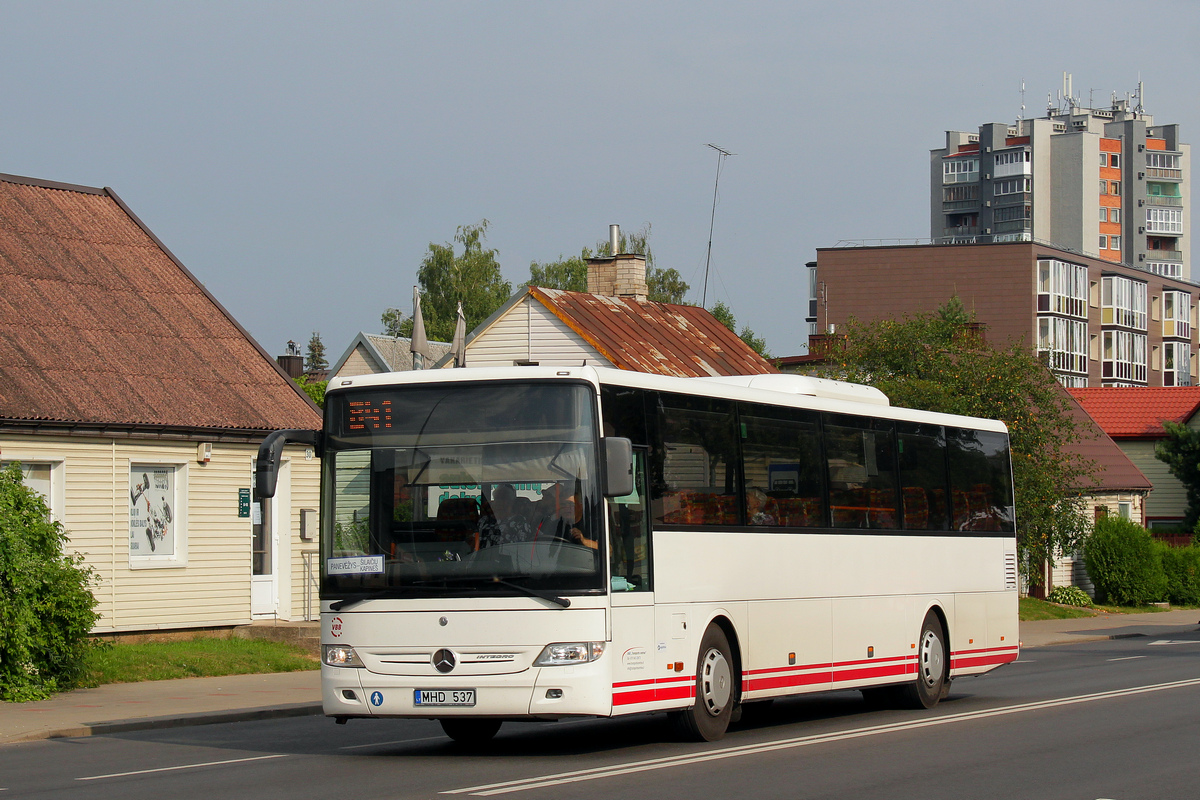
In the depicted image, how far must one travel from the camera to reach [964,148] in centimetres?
14012

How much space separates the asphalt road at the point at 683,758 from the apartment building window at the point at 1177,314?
93.1 m

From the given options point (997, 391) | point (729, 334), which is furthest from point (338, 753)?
point (729, 334)

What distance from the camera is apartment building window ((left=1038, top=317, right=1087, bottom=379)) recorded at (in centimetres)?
9025

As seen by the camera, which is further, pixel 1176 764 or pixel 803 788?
pixel 1176 764

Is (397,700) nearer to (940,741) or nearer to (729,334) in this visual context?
(940,741)

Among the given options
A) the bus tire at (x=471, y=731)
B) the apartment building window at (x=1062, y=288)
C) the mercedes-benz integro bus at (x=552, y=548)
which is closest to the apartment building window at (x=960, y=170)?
the apartment building window at (x=1062, y=288)

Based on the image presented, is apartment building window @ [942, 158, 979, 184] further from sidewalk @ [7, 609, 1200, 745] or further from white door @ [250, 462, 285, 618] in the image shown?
sidewalk @ [7, 609, 1200, 745]

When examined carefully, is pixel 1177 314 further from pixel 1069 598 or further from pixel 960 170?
pixel 1069 598

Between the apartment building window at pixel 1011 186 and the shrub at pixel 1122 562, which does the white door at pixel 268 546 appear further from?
the apartment building window at pixel 1011 186

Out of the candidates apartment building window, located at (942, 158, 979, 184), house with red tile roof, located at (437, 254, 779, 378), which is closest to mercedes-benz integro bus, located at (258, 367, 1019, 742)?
house with red tile roof, located at (437, 254, 779, 378)

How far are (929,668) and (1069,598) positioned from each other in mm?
27936

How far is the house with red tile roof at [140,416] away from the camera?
851 inches

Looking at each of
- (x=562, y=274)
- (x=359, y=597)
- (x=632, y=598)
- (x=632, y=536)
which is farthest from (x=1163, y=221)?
(x=359, y=597)

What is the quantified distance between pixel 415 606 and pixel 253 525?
44.1 feet
